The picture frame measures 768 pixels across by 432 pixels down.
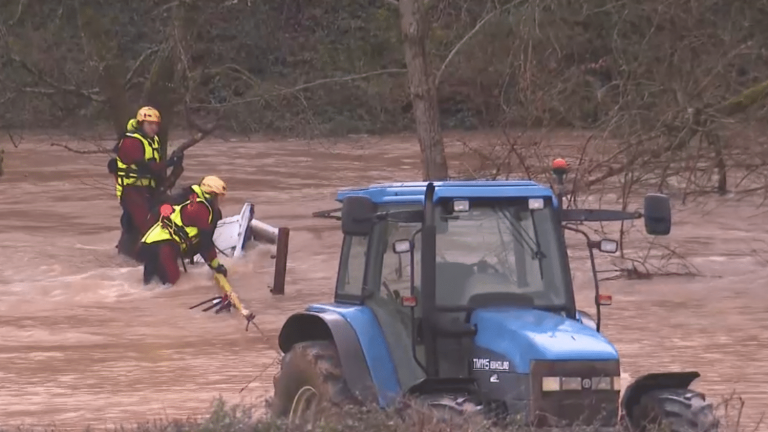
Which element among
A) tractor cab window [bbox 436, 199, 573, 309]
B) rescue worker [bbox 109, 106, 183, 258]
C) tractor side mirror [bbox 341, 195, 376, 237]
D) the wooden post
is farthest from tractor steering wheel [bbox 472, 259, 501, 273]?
rescue worker [bbox 109, 106, 183, 258]

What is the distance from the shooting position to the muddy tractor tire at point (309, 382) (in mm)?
7043

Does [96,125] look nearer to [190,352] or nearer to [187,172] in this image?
[187,172]

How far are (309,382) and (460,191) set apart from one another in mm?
1323

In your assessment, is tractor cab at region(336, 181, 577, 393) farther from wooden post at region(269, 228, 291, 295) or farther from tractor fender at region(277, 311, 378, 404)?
wooden post at region(269, 228, 291, 295)

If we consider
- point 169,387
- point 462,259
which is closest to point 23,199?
point 169,387

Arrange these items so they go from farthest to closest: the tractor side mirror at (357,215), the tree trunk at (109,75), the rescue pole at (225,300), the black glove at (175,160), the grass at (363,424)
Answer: the tree trunk at (109,75), the black glove at (175,160), the rescue pole at (225,300), the tractor side mirror at (357,215), the grass at (363,424)

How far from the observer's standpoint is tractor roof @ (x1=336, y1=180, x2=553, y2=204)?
686 cm

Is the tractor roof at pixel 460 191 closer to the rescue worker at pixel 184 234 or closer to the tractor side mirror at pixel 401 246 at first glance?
the tractor side mirror at pixel 401 246

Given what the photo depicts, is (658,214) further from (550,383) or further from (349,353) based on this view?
(349,353)

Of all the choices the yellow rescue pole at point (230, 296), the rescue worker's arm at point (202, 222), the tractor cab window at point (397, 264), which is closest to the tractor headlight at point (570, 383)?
the tractor cab window at point (397, 264)

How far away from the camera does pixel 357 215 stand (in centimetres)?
667

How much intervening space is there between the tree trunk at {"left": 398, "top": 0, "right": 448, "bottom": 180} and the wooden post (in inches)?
93.5

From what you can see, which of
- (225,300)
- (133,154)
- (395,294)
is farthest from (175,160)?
(395,294)

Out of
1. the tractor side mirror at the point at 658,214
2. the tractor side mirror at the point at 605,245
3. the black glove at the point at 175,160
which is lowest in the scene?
the black glove at the point at 175,160
